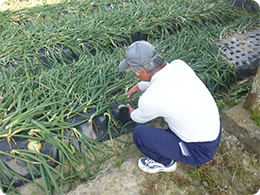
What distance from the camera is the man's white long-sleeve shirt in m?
1.06

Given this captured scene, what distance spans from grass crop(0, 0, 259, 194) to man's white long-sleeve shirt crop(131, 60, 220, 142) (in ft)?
1.96

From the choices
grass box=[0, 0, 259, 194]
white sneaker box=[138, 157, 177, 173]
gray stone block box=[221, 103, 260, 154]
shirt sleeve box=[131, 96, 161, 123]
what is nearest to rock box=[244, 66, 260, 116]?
gray stone block box=[221, 103, 260, 154]

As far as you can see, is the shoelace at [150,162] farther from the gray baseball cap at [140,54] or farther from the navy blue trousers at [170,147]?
the gray baseball cap at [140,54]

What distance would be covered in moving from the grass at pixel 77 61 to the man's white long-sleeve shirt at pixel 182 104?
1.96ft

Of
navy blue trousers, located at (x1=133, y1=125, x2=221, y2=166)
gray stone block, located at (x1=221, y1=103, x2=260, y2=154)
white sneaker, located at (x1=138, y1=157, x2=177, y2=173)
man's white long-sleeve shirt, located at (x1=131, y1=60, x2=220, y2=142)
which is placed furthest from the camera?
gray stone block, located at (x1=221, y1=103, x2=260, y2=154)

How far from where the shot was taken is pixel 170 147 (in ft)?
4.15

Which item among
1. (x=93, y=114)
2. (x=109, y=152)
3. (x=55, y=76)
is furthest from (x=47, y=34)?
(x=109, y=152)

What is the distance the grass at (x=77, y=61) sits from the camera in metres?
1.43

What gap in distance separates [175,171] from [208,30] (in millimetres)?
1944

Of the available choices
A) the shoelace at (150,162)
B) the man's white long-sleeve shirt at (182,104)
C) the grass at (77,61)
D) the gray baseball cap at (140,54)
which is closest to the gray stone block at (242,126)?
the grass at (77,61)

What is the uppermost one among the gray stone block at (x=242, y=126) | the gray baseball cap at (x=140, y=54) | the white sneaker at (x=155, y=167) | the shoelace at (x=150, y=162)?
the gray baseball cap at (x=140, y=54)

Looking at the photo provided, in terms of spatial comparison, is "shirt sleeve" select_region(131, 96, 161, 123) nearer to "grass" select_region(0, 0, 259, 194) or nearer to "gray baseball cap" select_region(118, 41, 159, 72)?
"gray baseball cap" select_region(118, 41, 159, 72)

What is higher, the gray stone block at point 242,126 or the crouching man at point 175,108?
the crouching man at point 175,108

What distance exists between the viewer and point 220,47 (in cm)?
238
